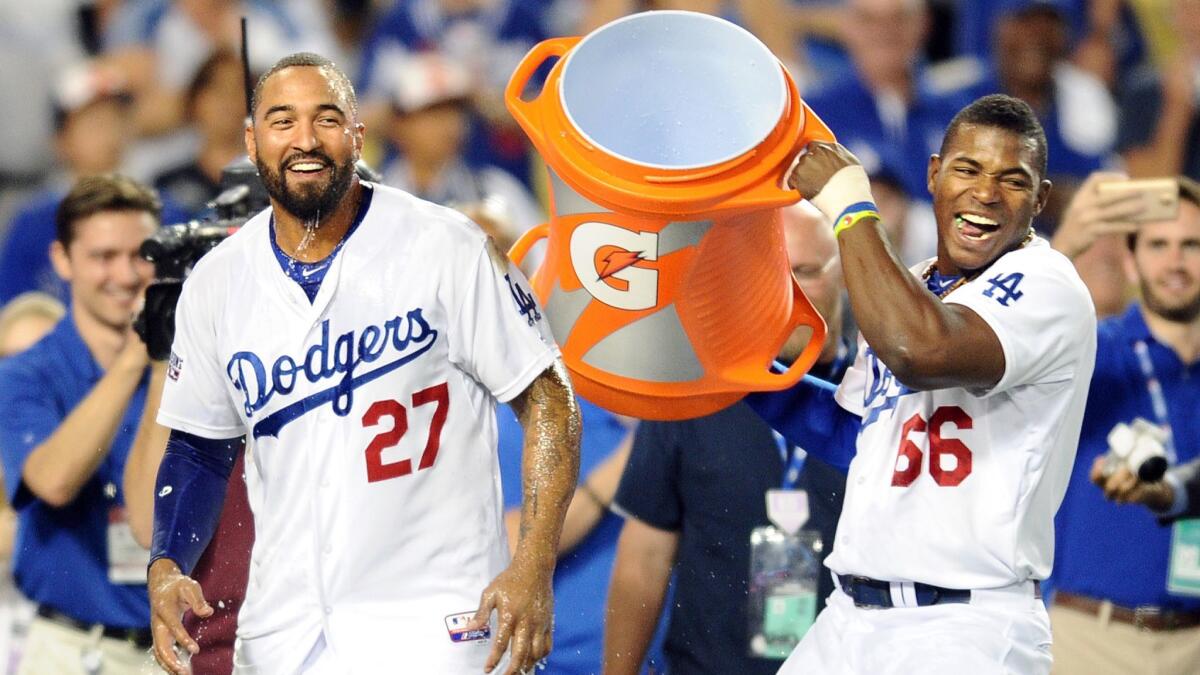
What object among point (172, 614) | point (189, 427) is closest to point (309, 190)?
point (189, 427)

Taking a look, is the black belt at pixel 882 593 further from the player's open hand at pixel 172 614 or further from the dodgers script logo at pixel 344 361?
the player's open hand at pixel 172 614

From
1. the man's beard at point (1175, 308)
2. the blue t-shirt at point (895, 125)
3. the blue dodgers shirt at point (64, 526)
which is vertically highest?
the blue t-shirt at point (895, 125)

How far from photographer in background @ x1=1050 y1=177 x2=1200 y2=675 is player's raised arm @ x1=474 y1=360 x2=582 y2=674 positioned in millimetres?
2358

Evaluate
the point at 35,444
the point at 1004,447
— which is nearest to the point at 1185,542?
the point at 1004,447

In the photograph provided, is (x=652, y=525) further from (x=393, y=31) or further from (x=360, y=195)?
(x=393, y=31)

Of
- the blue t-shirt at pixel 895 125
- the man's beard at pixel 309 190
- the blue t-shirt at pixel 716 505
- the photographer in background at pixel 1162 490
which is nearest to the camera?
the man's beard at pixel 309 190

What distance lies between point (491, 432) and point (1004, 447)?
0.98m

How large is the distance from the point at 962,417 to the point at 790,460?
1157 millimetres

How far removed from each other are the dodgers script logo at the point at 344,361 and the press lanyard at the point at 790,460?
4.80ft

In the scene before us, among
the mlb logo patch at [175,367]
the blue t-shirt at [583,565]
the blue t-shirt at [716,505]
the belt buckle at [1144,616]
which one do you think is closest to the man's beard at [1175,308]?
the belt buckle at [1144,616]

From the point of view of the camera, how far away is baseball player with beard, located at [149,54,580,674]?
10.0ft

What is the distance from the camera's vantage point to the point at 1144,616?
4.95m

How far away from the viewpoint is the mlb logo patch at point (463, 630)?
3.03m

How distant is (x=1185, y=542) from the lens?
4867mm
